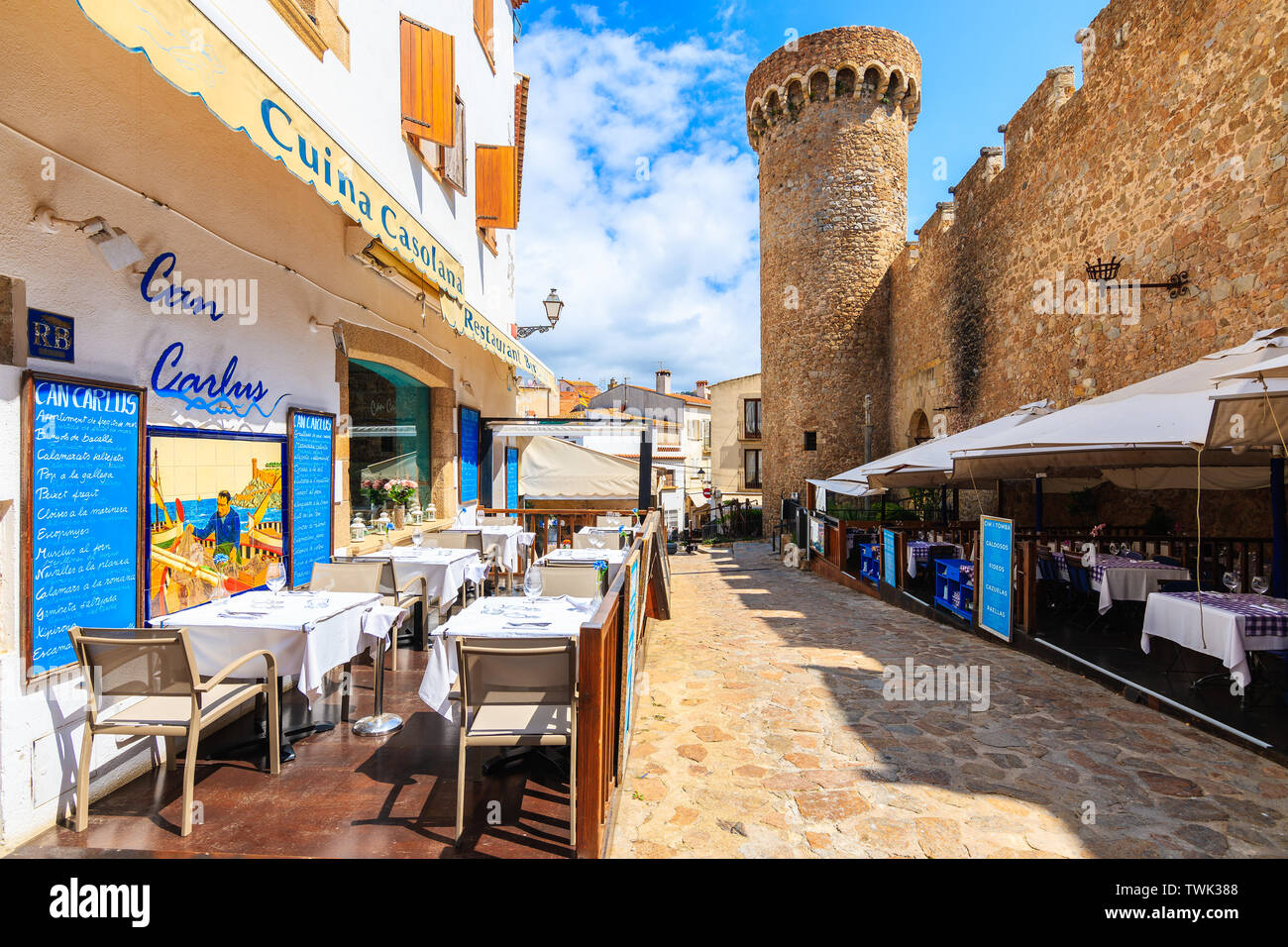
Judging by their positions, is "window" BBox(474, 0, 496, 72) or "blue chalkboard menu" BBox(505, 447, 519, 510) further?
"blue chalkboard menu" BBox(505, 447, 519, 510)

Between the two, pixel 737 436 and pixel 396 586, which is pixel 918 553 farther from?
pixel 737 436

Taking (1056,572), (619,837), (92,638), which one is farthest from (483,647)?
(1056,572)

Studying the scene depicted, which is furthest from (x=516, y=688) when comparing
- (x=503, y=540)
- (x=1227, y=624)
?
(x=503, y=540)

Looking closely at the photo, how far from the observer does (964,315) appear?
549 inches

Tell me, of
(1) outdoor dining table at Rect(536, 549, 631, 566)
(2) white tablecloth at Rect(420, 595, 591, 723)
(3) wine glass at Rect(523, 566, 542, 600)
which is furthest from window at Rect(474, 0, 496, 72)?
(2) white tablecloth at Rect(420, 595, 591, 723)

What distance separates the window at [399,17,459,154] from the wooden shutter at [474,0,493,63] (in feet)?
10.2

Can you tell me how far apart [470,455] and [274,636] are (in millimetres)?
6646

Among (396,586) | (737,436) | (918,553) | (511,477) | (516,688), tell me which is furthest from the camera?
(737,436)

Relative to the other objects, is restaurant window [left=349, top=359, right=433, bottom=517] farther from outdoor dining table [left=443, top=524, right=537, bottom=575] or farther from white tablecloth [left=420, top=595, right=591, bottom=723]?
white tablecloth [left=420, top=595, right=591, bottom=723]

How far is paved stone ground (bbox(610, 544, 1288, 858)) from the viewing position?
10.0 ft

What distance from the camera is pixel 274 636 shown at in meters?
3.59

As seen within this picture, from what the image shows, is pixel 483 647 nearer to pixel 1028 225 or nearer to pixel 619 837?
pixel 619 837

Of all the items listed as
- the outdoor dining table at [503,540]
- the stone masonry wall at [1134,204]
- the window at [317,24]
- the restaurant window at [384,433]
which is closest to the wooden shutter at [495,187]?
the restaurant window at [384,433]
